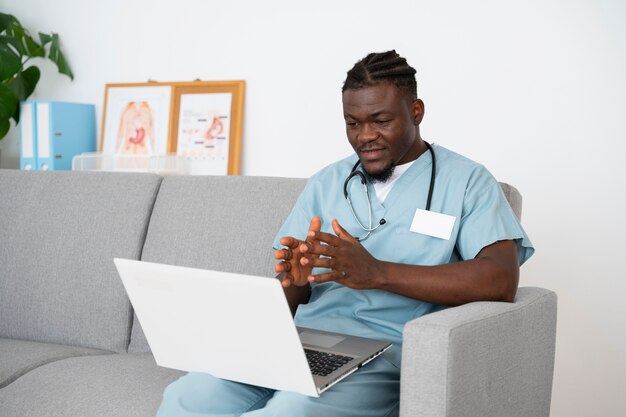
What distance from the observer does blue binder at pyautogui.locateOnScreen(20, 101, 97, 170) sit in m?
3.11

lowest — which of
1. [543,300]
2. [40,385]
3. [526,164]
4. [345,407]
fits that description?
[40,385]

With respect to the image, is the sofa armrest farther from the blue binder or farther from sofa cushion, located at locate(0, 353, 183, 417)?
the blue binder

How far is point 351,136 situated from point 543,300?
54cm

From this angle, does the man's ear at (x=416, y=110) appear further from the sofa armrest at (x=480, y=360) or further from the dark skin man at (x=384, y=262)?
the sofa armrest at (x=480, y=360)

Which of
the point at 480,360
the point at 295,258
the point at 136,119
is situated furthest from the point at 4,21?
the point at 480,360

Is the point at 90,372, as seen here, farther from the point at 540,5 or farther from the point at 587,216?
the point at 540,5

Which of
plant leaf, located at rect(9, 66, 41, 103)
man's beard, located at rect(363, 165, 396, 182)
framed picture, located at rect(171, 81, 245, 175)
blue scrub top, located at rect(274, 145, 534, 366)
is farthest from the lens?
plant leaf, located at rect(9, 66, 41, 103)

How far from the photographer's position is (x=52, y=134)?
3.10 meters

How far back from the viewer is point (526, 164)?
241 centimetres

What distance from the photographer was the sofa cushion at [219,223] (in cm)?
201

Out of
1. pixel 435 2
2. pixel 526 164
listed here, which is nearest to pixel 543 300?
pixel 526 164

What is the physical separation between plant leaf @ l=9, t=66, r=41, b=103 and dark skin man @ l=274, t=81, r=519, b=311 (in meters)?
2.03

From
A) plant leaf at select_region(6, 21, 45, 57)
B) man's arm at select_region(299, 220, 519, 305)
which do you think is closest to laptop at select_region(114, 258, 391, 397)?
man's arm at select_region(299, 220, 519, 305)

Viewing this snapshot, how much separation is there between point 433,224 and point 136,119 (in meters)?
1.86
